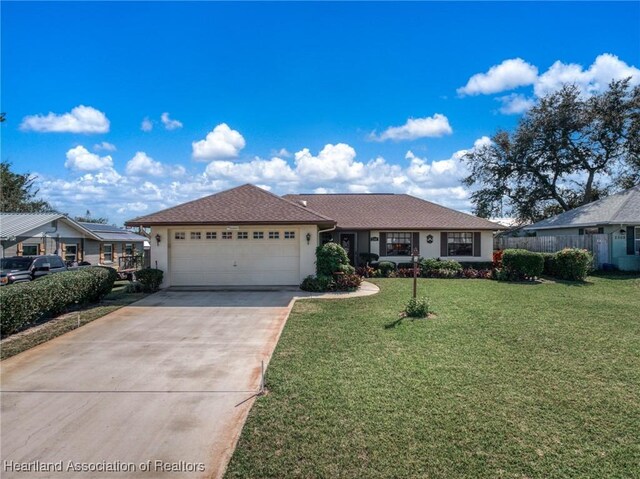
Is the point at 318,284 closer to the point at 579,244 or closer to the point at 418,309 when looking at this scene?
the point at 418,309

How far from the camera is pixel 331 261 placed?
14781 millimetres

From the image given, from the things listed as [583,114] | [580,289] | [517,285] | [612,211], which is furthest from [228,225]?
[583,114]

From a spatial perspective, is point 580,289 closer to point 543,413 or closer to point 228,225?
point 543,413

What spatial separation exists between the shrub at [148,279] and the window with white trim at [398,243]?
446 inches

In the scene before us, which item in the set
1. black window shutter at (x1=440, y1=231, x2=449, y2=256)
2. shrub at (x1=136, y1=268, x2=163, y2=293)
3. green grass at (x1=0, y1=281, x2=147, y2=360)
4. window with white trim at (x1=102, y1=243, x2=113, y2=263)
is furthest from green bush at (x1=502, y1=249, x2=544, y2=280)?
window with white trim at (x1=102, y1=243, x2=113, y2=263)

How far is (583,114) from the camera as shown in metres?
29.7

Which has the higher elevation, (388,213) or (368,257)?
(388,213)

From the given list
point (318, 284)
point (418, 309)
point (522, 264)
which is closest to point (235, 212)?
point (318, 284)

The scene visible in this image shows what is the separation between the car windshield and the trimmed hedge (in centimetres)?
446

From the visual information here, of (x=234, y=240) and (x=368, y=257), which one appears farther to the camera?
(x=368, y=257)

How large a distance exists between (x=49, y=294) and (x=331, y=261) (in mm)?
8607

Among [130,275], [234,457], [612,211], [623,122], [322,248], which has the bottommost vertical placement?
[234,457]

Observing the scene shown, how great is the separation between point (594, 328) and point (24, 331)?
12.9 m

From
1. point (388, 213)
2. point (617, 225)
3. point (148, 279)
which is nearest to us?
point (148, 279)
